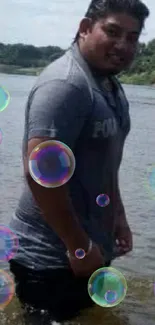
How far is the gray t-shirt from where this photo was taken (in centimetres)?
332

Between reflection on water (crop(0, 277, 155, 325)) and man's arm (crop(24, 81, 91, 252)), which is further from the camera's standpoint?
reflection on water (crop(0, 277, 155, 325))

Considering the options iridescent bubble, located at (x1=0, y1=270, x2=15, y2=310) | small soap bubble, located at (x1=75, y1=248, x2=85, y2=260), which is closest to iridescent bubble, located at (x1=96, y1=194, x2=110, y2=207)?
small soap bubble, located at (x1=75, y1=248, x2=85, y2=260)

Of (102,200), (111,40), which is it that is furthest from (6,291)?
(111,40)

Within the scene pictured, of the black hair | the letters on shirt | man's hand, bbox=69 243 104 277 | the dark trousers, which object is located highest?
Answer: the black hair

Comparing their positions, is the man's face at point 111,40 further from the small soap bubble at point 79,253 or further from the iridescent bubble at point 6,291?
the iridescent bubble at point 6,291

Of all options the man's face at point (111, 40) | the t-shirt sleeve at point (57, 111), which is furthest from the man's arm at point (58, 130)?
the man's face at point (111, 40)

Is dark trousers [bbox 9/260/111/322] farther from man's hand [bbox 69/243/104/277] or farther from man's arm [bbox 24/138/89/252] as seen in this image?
man's arm [bbox 24/138/89/252]

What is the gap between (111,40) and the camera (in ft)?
11.7

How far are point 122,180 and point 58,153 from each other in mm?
11497

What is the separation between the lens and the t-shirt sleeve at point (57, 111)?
3.29 meters

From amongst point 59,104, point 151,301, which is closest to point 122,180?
point 151,301

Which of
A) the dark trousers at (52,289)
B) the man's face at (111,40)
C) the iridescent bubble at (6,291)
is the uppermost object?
the man's face at (111,40)

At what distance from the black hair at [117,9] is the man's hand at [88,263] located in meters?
1.29

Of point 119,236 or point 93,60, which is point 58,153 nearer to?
point 93,60
